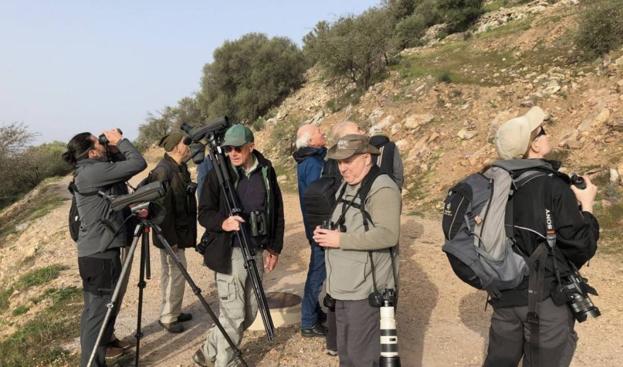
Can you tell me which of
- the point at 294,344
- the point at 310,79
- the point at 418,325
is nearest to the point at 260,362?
the point at 294,344

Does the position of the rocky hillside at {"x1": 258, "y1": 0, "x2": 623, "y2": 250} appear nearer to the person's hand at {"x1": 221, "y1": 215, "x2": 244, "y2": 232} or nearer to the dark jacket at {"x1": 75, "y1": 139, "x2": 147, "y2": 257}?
the person's hand at {"x1": 221, "y1": 215, "x2": 244, "y2": 232}

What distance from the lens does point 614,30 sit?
1318 cm

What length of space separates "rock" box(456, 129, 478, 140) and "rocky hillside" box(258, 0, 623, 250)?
0.04 meters

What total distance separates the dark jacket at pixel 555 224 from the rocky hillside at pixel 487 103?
6857mm

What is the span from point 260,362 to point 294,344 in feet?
1.47

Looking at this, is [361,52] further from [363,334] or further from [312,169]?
[363,334]

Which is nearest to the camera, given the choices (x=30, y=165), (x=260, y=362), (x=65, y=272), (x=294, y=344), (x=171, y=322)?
(x=260, y=362)

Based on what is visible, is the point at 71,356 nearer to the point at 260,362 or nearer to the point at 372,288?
the point at 260,362

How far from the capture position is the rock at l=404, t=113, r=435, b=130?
49.3 feet

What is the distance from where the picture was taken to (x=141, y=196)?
359cm

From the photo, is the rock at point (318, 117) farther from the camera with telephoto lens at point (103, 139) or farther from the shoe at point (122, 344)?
the camera with telephoto lens at point (103, 139)

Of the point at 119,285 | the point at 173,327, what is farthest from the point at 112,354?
the point at 119,285

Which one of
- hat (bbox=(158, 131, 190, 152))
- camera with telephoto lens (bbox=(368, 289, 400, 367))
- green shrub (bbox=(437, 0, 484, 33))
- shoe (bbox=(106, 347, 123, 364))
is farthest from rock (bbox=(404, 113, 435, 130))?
camera with telephoto lens (bbox=(368, 289, 400, 367))

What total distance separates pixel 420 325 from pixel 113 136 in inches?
151
